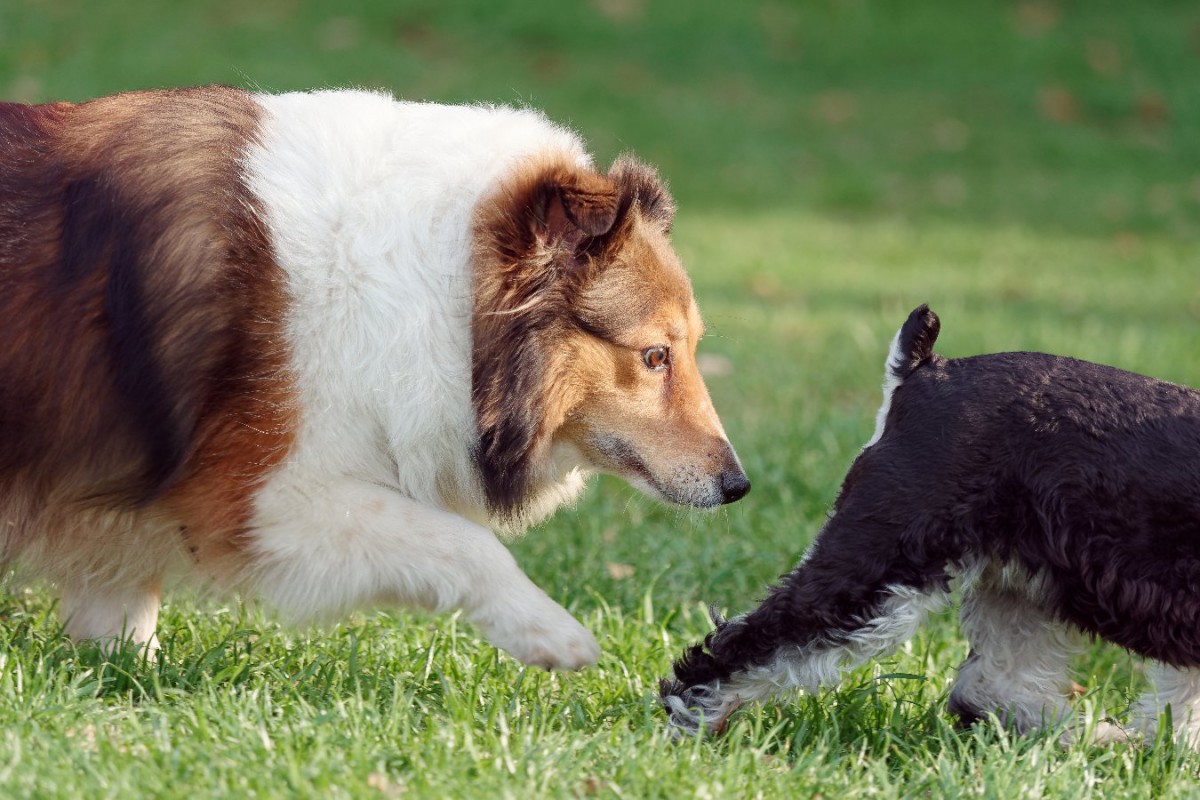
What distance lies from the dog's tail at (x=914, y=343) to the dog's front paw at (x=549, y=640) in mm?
1006

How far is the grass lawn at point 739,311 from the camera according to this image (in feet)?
9.75

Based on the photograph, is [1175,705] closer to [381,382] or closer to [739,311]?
[381,382]

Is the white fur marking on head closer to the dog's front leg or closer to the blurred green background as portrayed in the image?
the dog's front leg

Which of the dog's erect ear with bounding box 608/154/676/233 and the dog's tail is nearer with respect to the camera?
the dog's tail

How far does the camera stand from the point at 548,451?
3594 millimetres

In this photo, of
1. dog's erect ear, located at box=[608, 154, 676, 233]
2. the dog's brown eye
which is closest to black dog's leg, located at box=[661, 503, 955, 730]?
the dog's brown eye

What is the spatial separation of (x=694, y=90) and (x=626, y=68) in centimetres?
86

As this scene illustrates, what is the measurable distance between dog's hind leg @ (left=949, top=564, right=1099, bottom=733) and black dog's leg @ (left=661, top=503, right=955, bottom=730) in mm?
385

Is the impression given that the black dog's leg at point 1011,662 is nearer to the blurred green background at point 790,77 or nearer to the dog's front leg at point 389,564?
the dog's front leg at point 389,564

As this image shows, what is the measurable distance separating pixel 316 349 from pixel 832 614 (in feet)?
4.54

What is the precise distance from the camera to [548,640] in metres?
3.13

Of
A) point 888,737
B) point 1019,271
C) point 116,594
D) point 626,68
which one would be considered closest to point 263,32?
point 626,68

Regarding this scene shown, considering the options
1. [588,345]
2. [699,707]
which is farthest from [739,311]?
[699,707]

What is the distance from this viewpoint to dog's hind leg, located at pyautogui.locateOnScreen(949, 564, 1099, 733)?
11.1 ft
